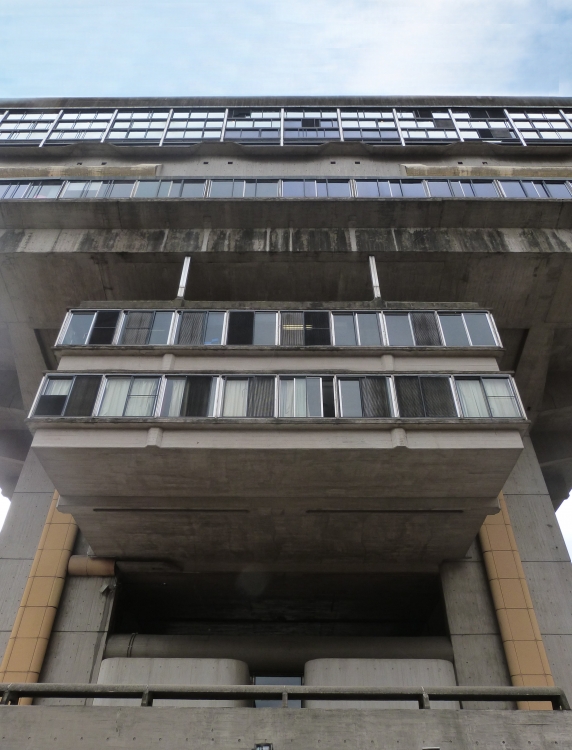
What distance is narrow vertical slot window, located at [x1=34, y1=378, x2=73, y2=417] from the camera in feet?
56.2

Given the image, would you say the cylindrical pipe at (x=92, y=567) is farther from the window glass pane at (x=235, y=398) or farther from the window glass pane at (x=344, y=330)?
the window glass pane at (x=344, y=330)

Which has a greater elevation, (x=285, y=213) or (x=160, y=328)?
(x=285, y=213)

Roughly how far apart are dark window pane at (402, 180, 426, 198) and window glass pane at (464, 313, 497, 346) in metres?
8.84

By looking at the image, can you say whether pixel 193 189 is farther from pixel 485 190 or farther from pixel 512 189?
pixel 512 189

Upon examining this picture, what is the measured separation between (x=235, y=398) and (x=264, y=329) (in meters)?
3.52

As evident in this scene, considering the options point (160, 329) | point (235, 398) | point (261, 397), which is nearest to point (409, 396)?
point (261, 397)

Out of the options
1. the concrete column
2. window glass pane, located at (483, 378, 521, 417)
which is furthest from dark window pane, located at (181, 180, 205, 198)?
the concrete column

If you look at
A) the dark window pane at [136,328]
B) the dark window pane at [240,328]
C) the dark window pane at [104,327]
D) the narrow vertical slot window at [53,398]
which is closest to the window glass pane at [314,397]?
the dark window pane at [240,328]

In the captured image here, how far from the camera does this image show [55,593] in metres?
20.4

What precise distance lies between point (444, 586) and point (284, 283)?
15.4 m

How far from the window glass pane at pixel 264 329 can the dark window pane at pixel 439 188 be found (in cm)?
1194

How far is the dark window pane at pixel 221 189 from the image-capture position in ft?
86.6

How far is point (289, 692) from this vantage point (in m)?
11.4

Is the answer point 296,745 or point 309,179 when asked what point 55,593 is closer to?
point 296,745
